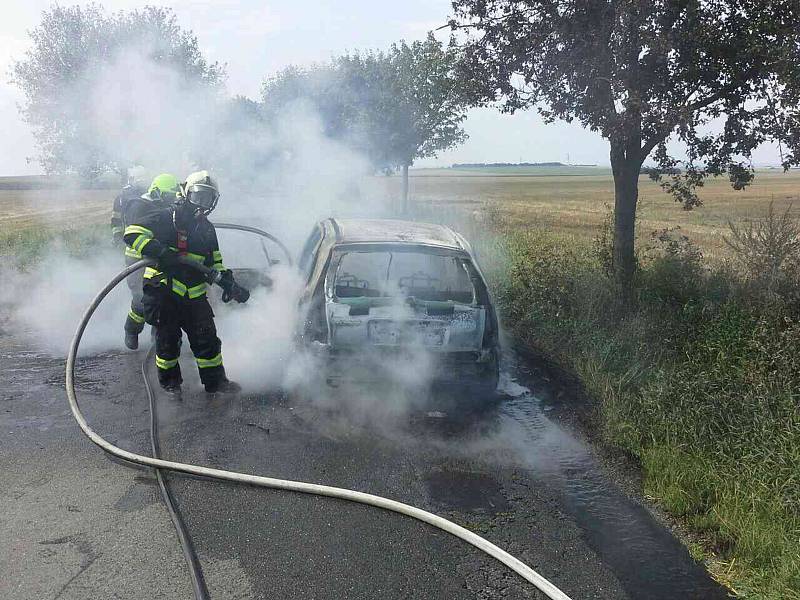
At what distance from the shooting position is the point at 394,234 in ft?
19.0

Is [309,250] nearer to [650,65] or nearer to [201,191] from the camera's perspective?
[201,191]

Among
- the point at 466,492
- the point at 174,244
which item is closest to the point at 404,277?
the point at 174,244

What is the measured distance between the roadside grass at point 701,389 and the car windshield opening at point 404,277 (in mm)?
1585

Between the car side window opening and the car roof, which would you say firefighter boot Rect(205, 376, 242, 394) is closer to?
the car side window opening

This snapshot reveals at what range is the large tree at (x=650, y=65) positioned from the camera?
6.16 metres

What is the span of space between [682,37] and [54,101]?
20.7 metres

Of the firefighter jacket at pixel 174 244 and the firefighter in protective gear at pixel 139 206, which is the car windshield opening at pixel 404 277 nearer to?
the firefighter jacket at pixel 174 244

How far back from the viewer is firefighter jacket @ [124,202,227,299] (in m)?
5.46

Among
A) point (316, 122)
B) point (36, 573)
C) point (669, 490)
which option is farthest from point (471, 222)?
point (36, 573)

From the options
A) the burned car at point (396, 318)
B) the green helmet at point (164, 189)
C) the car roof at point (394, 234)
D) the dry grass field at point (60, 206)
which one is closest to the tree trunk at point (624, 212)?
the car roof at point (394, 234)

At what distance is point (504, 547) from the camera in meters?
3.50

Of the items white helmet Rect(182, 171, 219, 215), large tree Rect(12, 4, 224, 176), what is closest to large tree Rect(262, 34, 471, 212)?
large tree Rect(12, 4, 224, 176)

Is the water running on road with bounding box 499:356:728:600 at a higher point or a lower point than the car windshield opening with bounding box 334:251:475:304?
lower

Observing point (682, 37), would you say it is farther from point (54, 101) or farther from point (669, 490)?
point (54, 101)
